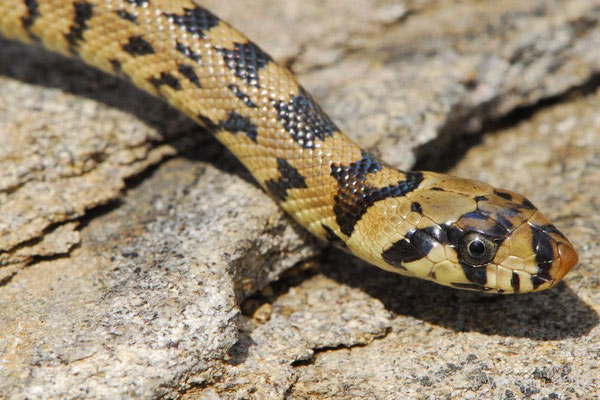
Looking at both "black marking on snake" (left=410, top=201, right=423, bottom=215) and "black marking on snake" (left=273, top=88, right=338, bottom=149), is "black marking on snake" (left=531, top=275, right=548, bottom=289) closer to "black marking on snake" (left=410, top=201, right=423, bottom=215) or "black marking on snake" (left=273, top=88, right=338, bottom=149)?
"black marking on snake" (left=410, top=201, right=423, bottom=215)

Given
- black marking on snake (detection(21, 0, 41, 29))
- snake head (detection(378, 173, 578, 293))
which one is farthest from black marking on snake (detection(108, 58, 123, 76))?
snake head (detection(378, 173, 578, 293))

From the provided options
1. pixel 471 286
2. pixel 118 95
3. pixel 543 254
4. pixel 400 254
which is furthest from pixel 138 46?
pixel 543 254

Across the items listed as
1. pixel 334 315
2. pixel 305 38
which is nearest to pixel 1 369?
pixel 334 315

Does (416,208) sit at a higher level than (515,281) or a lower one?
higher

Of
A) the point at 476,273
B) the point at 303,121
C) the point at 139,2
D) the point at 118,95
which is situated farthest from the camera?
the point at 118,95

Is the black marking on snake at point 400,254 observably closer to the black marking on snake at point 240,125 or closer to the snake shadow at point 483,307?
the snake shadow at point 483,307

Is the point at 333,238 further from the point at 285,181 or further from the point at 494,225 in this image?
the point at 494,225
